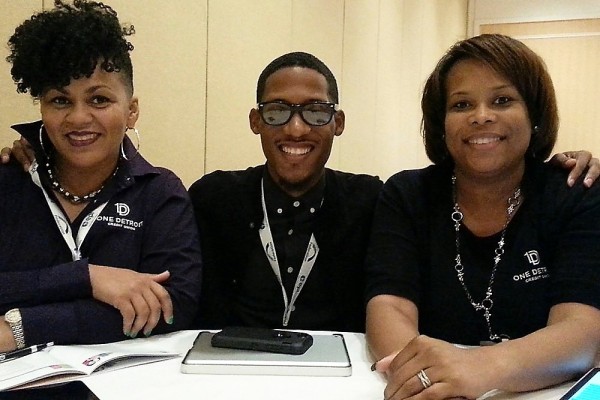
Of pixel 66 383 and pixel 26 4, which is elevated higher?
pixel 26 4

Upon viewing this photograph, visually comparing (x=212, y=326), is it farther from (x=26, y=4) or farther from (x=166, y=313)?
(x=26, y=4)

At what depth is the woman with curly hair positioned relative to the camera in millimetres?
1492

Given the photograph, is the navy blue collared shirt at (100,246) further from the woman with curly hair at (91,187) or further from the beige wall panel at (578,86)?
the beige wall panel at (578,86)

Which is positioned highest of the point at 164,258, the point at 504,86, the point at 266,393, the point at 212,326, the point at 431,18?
the point at 431,18

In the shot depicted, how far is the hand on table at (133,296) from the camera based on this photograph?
1.35 meters

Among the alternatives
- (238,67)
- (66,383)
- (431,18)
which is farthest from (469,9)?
(66,383)

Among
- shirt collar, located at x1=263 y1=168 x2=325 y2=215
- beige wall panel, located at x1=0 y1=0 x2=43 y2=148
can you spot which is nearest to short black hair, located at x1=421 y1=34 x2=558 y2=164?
shirt collar, located at x1=263 y1=168 x2=325 y2=215

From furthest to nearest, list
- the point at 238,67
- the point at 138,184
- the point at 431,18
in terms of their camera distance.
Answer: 1. the point at 431,18
2. the point at 238,67
3. the point at 138,184

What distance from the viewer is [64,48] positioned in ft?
4.99

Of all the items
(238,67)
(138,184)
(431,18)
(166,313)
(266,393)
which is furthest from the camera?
(431,18)

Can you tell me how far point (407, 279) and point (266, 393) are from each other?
1.74 ft

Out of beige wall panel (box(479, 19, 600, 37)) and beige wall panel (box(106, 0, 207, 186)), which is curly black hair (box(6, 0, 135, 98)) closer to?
beige wall panel (box(106, 0, 207, 186))

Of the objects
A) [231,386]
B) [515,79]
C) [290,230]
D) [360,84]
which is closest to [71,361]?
[231,386]

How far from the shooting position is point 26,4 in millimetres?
1897
